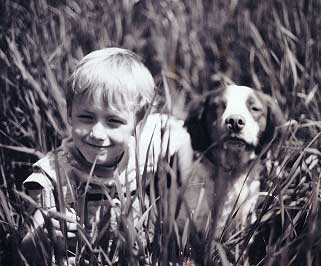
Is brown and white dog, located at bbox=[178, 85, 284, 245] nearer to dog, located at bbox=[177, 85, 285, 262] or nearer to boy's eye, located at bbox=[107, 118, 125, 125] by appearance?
dog, located at bbox=[177, 85, 285, 262]

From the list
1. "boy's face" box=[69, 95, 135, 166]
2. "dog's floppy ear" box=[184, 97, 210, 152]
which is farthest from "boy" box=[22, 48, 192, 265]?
"dog's floppy ear" box=[184, 97, 210, 152]

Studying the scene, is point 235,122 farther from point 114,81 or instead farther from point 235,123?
point 114,81

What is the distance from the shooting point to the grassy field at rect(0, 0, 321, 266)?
1185 millimetres

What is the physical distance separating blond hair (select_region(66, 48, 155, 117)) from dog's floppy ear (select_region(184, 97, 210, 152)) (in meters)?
0.17

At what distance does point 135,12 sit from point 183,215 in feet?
2.62

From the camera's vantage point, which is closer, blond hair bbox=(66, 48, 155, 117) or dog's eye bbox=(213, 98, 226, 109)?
blond hair bbox=(66, 48, 155, 117)

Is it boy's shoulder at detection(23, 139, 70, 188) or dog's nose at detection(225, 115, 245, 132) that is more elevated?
dog's nose at detection(225, 115, 245, 132)

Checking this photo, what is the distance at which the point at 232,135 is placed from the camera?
1262mm

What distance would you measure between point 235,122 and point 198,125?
11cm

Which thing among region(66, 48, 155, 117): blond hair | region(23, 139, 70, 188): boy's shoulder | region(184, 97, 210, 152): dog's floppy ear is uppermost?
region(66, 48, 155, 117): blond hair

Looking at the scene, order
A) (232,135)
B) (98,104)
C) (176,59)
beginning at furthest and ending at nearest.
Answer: (176,59), (232,135), (98,104)

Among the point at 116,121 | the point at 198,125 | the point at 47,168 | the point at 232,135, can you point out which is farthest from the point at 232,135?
the point at 47,168

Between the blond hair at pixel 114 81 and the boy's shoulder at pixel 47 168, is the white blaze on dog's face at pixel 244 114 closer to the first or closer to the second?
the blond hair at pixel 114 81

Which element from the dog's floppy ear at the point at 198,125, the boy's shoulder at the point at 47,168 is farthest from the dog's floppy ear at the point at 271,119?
the boy's shoulder at the point at 47,168
